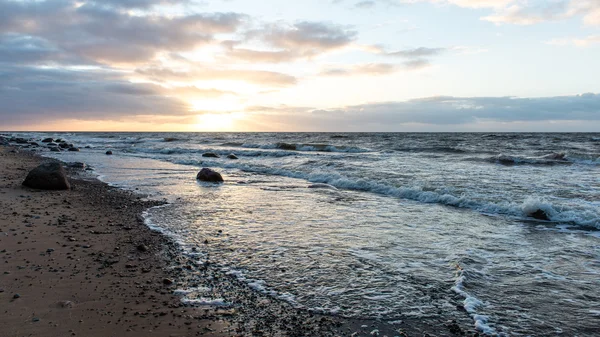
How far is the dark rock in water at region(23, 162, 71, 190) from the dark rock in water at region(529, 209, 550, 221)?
13493 mm

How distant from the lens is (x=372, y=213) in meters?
9.72

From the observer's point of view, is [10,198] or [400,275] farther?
[10,198]

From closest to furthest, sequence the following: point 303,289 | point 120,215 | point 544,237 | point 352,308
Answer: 1. point 352,308
2. point 303,289
3. point 544,237
4. point 120,215

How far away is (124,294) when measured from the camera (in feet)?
14.8

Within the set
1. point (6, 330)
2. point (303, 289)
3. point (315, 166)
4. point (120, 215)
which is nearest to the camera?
point (6, 330)

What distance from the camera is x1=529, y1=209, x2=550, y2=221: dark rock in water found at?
9452 mm

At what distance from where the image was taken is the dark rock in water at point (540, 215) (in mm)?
9452

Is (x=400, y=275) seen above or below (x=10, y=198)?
below

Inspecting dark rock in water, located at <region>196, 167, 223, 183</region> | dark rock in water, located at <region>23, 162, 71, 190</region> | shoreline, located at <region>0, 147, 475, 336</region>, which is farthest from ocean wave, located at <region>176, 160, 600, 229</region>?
dark rock in water, located at <region>23, 162, 71, 190</region>

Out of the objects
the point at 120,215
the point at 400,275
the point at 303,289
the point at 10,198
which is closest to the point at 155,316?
the point at 303,289

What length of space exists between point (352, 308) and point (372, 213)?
217 inches

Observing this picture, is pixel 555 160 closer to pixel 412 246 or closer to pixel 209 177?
pixel 209 177

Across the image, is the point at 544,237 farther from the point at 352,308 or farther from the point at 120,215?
the point at 120,215

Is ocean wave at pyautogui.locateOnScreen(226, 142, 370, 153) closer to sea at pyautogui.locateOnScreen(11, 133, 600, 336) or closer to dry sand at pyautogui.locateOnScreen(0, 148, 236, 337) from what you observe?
sea at pyautogui.locateOnScreen(11, 133, 600, 336)
